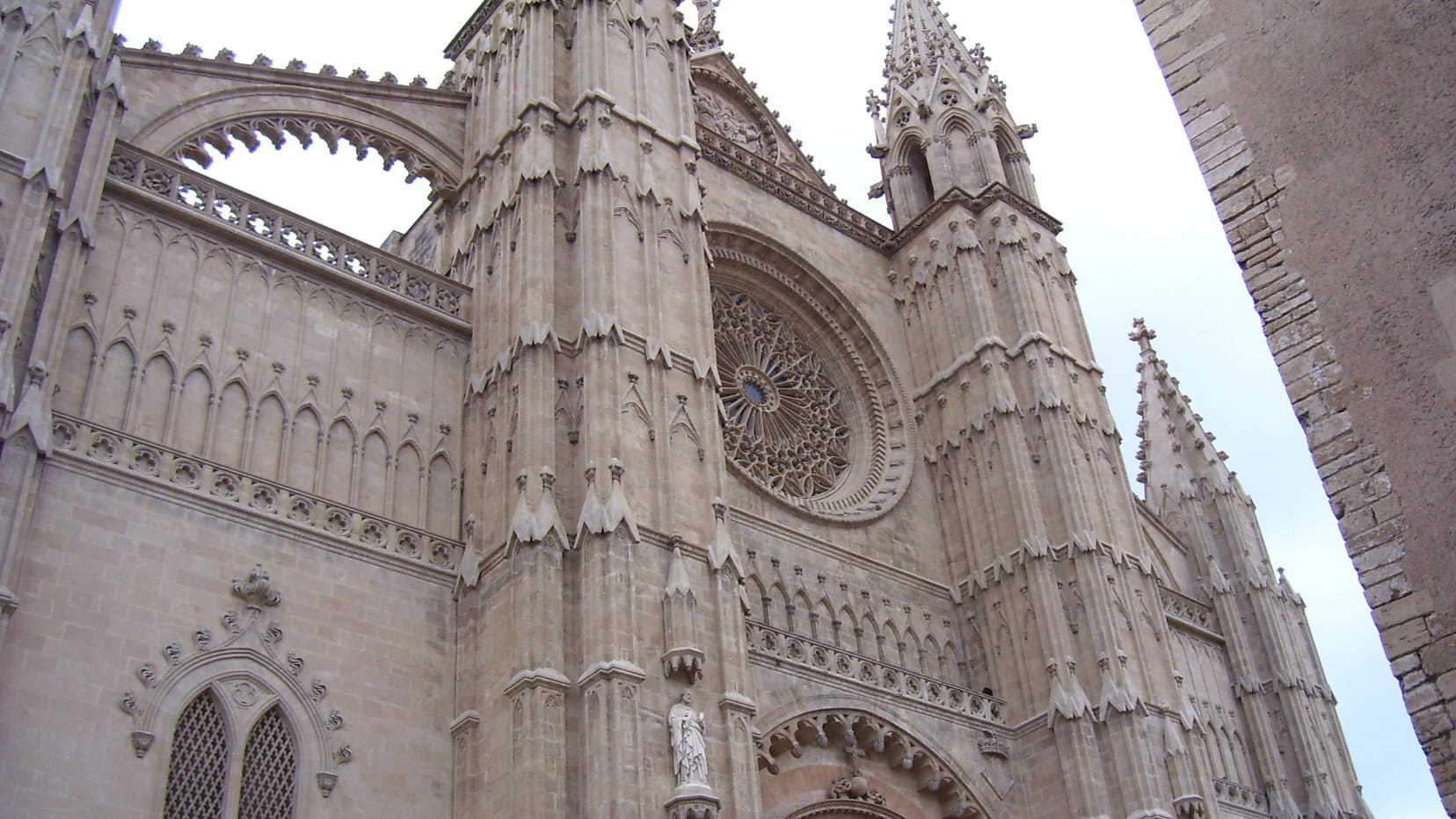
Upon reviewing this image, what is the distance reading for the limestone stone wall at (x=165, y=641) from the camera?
1146 cm

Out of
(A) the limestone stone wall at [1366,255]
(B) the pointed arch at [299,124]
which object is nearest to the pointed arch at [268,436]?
(B) the pointed arch at [299,124]

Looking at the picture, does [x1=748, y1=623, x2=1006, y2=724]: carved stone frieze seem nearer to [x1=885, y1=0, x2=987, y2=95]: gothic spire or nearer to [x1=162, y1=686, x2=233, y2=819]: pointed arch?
[x1=162, y1=686, x2=233, y2=819]: pointed arch

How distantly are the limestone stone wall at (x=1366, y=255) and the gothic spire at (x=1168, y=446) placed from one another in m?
19.8

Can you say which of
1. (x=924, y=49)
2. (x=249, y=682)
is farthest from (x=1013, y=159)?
(x=249, y=682)

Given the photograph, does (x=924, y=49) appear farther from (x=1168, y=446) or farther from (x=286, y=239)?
(x=286, y=239)

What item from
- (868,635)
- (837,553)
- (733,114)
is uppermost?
(733,114)

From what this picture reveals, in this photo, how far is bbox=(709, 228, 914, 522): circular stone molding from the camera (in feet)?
67.1

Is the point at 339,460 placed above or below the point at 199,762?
above

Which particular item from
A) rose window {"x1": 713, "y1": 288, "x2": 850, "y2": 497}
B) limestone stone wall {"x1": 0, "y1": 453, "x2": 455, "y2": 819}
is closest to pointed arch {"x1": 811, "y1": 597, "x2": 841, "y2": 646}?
rose window {"x1": 713, "y1": 288, "x2": 850, "y2": 497}

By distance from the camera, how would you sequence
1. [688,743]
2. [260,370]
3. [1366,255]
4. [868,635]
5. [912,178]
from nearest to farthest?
[1366,255], [688,743], [260,370], [868,635], [912,178]

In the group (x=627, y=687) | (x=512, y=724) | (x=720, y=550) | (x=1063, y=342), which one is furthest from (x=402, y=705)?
(x=1063, y=342)

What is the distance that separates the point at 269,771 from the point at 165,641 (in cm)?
153

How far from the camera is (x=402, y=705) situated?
14.0 meters

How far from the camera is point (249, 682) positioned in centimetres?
1289
